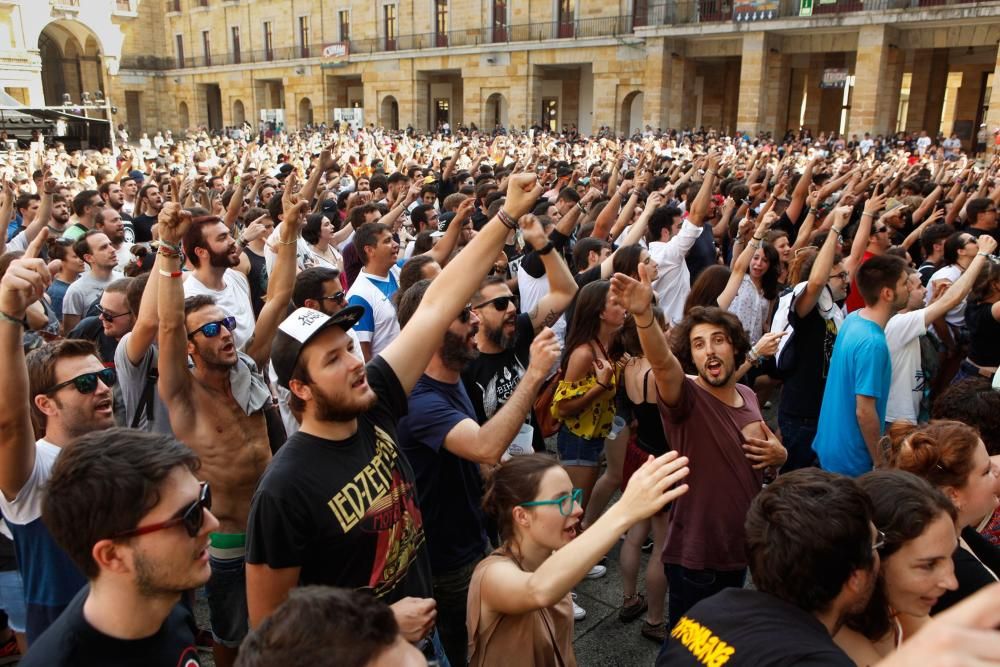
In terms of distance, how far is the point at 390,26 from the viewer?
41094mm

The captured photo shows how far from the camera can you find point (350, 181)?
13.0m

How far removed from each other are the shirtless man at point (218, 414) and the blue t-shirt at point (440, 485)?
780 millimetres

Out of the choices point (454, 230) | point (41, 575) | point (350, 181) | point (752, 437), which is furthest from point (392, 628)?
point (350, 181)

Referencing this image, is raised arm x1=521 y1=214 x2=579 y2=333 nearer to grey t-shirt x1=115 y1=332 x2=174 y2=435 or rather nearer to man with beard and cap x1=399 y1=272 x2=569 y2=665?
man with beard and cap x1=399 y1=272 x2=569 y2=665

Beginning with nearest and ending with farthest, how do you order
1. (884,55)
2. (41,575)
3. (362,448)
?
1. (362,448)
2. (41,575)
3. (884,55)

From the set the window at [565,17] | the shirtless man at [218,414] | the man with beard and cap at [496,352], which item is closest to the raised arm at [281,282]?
the shirtless man at [218,414]

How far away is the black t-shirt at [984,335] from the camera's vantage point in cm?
458

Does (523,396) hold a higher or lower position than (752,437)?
higher

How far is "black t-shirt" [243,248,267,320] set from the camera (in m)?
5.53

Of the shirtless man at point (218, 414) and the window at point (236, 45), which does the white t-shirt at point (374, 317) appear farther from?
the window at point (236, 45)

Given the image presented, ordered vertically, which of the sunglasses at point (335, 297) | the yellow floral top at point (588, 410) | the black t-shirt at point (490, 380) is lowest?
the yellow floral top at point (588, 410)

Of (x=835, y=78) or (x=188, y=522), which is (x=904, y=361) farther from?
(x=835, y=78)

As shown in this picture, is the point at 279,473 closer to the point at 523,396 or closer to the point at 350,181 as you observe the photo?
the point at 523,396

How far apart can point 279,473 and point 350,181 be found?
459 inches
